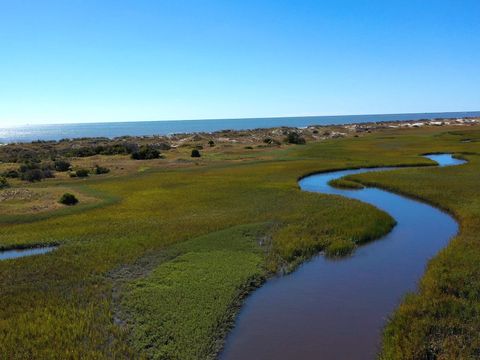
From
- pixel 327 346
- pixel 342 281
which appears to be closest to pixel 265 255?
pixel 342 281

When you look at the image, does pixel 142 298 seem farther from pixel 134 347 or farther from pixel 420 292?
pixel 420 292

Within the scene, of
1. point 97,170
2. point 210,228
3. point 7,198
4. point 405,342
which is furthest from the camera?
point 97,170

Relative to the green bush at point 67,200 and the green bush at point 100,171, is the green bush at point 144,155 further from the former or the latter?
the green bush at point 67,200

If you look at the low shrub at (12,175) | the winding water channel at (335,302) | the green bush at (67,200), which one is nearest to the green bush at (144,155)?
the low shrub at (12,175)

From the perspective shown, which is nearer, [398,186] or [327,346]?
[327,346]

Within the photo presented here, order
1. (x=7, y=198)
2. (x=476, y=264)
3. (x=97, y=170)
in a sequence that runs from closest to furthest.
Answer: (x=476, y=264), (x=7, y=198), (x=97, y=170)

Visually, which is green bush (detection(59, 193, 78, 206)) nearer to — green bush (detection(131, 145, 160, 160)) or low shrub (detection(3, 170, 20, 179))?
low shrub (detection(3, 170, 20, 179))

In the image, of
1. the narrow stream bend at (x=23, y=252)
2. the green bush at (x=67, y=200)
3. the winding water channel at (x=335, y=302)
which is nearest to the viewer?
the winding water channel at (x=335, y=302)
